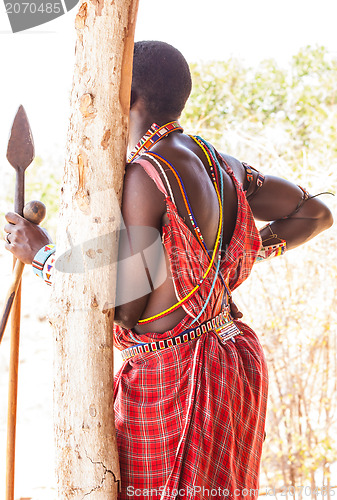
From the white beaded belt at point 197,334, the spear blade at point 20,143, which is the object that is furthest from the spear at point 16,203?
the white beaded belt at point 197,334

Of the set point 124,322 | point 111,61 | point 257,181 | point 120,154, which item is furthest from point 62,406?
point 257,181

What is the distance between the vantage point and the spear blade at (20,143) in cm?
181

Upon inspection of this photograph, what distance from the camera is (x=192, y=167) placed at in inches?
65.6

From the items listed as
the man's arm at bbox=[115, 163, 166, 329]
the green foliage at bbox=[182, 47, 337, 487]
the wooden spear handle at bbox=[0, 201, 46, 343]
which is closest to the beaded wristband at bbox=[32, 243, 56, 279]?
the wooden spear handle at bbox=[0, 201, 46, 343]

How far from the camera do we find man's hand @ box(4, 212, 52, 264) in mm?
1657

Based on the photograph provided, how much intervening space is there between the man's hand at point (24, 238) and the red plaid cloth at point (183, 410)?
1.19ft

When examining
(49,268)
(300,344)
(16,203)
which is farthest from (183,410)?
(300,344)

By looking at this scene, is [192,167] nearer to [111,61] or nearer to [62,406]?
[111,61]

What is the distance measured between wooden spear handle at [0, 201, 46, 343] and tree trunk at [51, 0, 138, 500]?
17 centimetres

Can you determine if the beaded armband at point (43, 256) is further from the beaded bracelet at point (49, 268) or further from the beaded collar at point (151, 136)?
the beaded collar at point (151, 136)

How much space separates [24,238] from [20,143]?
35cm

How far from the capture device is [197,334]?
1.69 metres

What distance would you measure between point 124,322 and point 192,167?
50 cm

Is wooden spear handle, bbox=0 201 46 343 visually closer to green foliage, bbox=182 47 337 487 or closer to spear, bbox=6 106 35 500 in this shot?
spear, bbox=6 106 35 500
